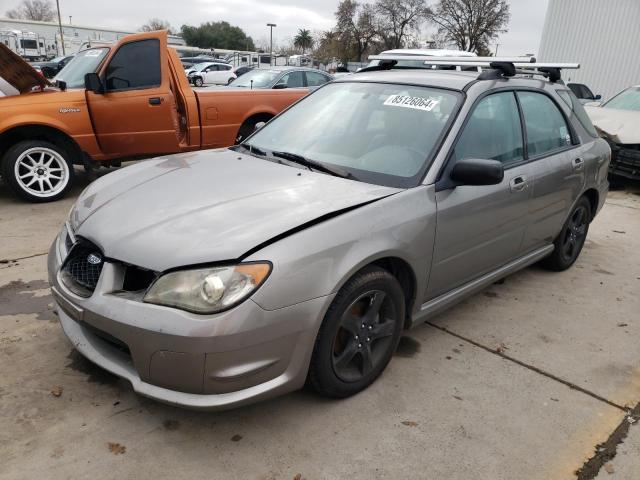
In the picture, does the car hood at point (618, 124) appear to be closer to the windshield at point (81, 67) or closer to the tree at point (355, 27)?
the windshield at point (81, 67)

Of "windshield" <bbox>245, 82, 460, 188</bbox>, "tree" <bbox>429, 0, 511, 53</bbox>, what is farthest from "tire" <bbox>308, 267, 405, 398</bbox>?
"tree" <bbox>429, 0, 511, 53</bbox>

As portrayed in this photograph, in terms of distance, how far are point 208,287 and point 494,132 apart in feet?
7.26

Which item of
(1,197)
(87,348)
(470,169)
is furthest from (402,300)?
(1,197)

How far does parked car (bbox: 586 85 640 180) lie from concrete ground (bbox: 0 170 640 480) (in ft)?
16.8

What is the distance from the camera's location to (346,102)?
137 inches

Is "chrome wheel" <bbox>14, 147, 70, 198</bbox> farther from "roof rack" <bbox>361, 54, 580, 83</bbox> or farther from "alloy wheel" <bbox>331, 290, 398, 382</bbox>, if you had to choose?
"alloy wheel" <bbox>331, 290, 398, 382</bbox>

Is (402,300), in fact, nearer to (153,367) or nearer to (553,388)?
(553,388)

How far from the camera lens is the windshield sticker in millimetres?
3133

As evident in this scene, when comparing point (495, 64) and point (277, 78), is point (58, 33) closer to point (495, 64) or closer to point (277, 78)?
point (277, 78)

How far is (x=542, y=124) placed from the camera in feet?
12.5

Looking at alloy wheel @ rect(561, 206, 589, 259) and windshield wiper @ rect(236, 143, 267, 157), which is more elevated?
windshield wiper @ rect(236, 143, 267, 157)

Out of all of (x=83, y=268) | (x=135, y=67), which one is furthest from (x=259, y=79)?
(x=83, y=268)

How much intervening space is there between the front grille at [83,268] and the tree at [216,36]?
92.8 m

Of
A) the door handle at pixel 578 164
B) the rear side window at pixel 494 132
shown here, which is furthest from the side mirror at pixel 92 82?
the door handle at pixel 578 164
